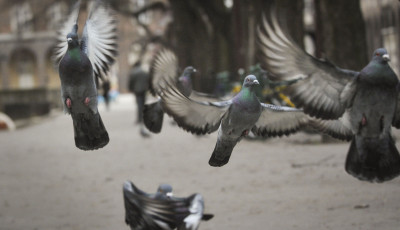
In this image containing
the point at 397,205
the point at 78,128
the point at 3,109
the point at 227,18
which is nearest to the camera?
A: the point at 78,128

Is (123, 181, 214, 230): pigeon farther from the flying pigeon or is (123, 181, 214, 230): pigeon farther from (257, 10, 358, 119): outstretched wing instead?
(257, 10, 358, 119): outstretched wing

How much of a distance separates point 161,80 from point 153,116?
1.38ft

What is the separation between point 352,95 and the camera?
4.07 metres

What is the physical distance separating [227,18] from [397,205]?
2026 cm

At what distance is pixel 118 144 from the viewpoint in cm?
1741

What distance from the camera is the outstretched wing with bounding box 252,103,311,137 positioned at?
4.27 metres

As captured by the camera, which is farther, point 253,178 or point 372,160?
point 253,178

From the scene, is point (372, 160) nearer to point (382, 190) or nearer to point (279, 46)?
point (279, 46)

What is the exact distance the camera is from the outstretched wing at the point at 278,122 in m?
4.27

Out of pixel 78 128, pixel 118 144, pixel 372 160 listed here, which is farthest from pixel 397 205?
pixel 118 144

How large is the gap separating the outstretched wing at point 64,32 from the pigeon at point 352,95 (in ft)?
3.67

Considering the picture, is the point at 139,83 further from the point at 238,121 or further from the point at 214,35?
the point at 238,121

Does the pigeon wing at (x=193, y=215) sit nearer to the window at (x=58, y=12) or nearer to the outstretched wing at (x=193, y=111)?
the outstretched wing at (x=193, y=111)

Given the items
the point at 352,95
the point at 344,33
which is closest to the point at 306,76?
the point at 352,95
